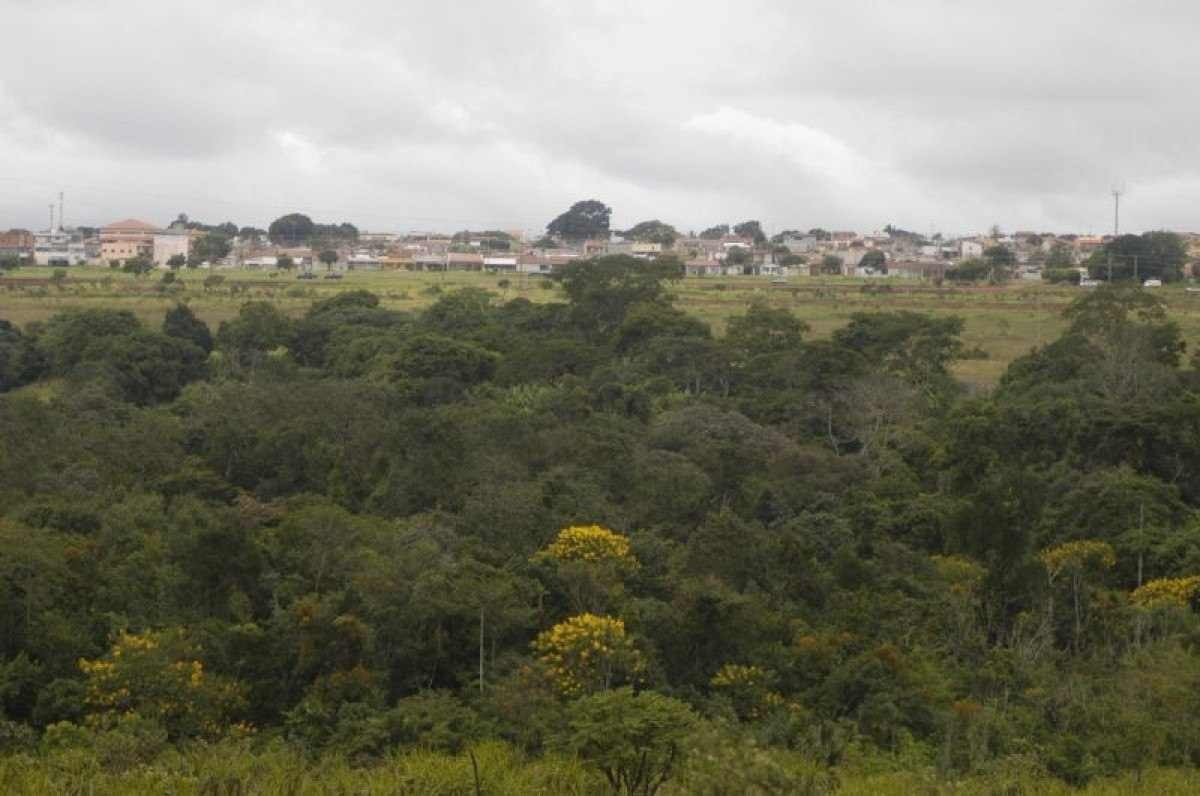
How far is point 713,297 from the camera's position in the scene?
53219 millimetres

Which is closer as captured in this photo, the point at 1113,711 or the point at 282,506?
the point at 1113,711

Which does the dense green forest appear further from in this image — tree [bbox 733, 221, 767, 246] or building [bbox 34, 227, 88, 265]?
tree [bbox 733, 221, 767, 246]

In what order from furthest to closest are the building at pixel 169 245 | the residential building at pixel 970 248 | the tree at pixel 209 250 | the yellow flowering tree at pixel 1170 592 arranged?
the residential building at pixel 970 248 < the building at pixel 169 245 < the tree at pixel 209 250 < the yellow flowering tree at pixel 1170 592

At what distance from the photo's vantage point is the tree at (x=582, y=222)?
354ft

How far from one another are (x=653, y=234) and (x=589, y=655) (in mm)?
88518

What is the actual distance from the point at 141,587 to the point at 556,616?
479 cm

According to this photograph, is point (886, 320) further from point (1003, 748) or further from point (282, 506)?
point (1003, 748)

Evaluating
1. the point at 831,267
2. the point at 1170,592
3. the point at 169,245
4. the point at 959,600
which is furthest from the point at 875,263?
the point at 959,600

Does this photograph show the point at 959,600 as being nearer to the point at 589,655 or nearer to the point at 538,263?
the point at 589,655

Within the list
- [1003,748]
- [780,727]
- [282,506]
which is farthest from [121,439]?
[1003,748]

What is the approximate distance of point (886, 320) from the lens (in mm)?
34531

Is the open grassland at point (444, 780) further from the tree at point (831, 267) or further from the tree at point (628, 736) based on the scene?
the tree at point (831, 267)

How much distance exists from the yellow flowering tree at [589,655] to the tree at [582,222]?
306ft

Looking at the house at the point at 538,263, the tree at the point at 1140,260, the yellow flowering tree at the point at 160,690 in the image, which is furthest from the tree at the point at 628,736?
the house at the point at 538,263
